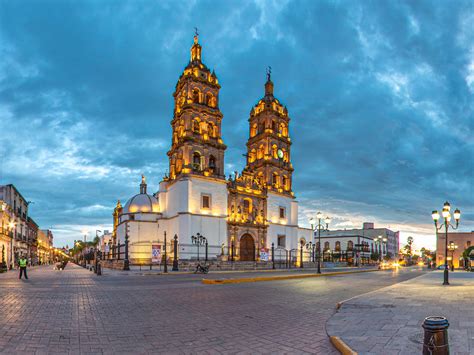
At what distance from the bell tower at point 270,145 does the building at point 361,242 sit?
29.4 metres

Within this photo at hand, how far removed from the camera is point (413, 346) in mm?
Result: 5949

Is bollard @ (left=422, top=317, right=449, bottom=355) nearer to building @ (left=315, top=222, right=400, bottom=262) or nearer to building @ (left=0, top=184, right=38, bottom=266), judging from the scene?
building @ (left=0, top=184, right=38, bottom=266)

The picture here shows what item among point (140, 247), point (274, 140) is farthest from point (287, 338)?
point (274, 140)

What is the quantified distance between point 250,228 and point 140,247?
1641 centimetres

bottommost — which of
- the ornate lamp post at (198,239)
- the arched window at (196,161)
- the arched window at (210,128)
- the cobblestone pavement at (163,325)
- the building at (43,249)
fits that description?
the building at (43,249)

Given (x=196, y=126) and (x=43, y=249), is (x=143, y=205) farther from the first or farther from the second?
(x=43, y=249)

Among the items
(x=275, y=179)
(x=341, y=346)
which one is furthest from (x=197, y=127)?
(x=341, y=346)

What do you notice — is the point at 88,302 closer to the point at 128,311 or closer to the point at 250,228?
the point at 128,311

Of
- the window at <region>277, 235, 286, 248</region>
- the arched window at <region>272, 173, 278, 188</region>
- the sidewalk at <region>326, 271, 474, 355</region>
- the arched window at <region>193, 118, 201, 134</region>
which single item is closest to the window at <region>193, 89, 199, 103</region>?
the arched window at <region>193, 118, 201, 134</region>

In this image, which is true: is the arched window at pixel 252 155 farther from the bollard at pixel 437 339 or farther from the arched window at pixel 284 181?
the bollard at pixel 437 339

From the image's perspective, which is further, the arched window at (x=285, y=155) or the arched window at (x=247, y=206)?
the arched window at (x=285, y=155)

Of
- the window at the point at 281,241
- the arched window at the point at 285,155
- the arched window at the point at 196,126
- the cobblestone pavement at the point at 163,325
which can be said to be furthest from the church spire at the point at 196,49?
the cobblestone pavement at the point at 163,325

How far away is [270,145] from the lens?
61.3 meters

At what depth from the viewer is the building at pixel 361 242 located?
9556 centimetres
